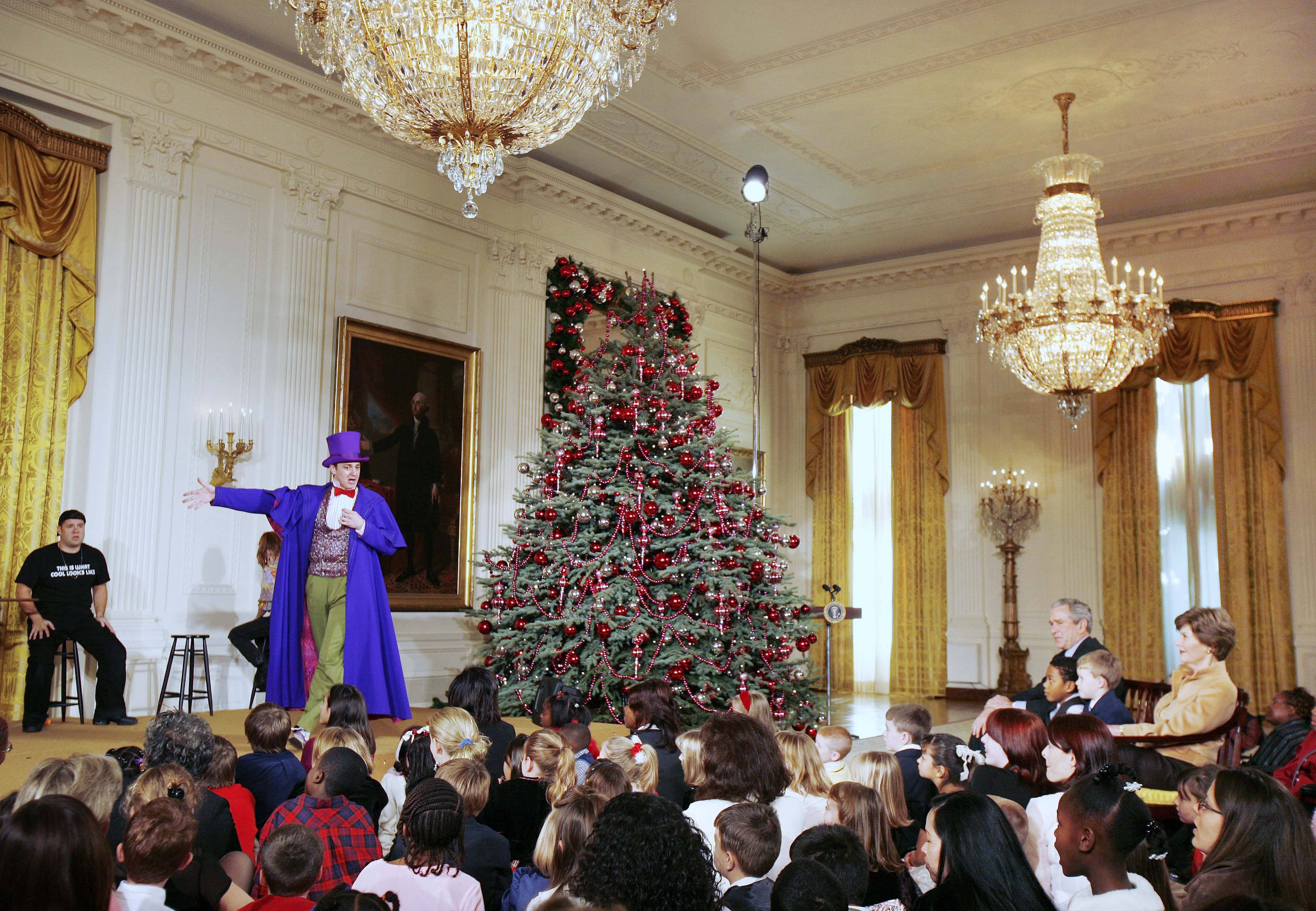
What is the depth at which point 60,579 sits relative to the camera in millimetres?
6500

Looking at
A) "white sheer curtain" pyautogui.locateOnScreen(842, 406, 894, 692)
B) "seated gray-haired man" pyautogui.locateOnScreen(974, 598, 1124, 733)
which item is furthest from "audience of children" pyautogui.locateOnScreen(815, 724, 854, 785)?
"white sheer curtain" pyautogui.locateOnScreen(842, 406, 894, 692)

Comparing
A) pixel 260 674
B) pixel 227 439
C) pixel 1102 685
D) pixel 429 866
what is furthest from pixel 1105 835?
pixel 227 439

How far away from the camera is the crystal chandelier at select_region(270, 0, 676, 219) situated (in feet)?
14.7

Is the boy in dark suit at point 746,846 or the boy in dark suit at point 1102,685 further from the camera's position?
the boy in dark suit at point 1102,685

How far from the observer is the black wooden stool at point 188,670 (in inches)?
279

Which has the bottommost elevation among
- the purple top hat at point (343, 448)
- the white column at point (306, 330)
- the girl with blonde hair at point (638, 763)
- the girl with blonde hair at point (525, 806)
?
the girl with blonde hair at point (525, 806)

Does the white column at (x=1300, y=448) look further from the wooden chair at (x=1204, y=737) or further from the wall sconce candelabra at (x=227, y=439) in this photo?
the wall sconce candelabra at (x=227, y=439)

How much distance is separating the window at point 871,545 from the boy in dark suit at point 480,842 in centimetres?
1039

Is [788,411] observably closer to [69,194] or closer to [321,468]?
[321,468]

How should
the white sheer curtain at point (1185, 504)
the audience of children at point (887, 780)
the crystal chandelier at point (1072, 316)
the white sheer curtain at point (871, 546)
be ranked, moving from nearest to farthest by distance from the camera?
1. the audience of children at point (887, 780)
2. the crystal chandelier at point (1072, 316)
3. the white sheer curtain at point (1185, 504)
4. the white sheer curtain at point (871, 546)

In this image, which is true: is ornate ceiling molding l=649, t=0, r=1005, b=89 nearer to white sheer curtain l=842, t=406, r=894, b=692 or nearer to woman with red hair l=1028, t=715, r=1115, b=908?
white sheer curtain l=842, t=406, r=894, b=692

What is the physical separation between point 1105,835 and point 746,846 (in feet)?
2.81

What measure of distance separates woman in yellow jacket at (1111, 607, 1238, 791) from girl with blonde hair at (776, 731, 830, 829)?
1.61 meters

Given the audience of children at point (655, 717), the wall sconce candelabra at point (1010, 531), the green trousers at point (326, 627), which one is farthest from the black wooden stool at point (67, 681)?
the wall sconce candelabra at point (1010, 531)
